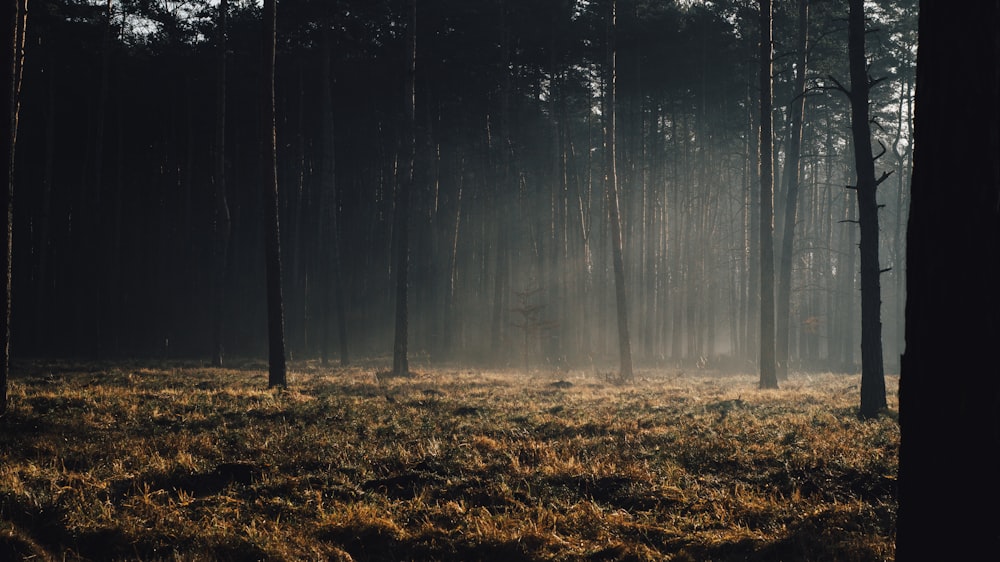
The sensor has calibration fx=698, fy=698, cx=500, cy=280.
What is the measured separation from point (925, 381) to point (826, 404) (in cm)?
1321

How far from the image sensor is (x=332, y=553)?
5.38 metres

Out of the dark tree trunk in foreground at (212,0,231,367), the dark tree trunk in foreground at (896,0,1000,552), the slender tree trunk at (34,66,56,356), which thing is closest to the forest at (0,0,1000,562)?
the dark tree trunk in foreground at (896,0,1000,552)

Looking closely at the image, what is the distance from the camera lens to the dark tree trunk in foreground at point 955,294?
339 centimetres

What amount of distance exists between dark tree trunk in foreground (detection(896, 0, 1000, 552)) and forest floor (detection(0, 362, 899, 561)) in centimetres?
203

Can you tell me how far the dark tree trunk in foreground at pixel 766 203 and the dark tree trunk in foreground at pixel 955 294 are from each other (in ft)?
57.5

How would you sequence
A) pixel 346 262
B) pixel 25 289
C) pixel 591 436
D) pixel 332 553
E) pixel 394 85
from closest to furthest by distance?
pixel 332 553, pixel 591 436, pixel 394 85, pixel 25 289, pixel 346 262

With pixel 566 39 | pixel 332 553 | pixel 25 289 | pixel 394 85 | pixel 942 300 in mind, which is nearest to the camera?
pixel 942 300

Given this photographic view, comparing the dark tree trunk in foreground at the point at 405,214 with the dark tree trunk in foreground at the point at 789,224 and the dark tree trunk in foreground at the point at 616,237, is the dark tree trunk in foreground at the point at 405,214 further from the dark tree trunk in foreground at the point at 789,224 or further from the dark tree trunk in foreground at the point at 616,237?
the dark tree trunk in foreground at the point at 789,224

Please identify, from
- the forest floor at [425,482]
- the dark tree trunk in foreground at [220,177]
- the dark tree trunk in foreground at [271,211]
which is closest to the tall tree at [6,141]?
the forest floor at [425,482]

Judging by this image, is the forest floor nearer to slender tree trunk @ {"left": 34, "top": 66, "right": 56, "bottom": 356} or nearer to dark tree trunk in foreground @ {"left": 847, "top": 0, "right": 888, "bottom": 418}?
dark tree trunk in foreground @ {"left": 847, "top": 0, "right": 888, "bottom": 418}

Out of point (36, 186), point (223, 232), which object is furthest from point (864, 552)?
point (36, 186)

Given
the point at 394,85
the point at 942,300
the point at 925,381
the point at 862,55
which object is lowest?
the point at 925,381

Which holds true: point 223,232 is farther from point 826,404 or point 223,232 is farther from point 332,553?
point 332,553

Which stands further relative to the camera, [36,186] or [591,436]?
[36,186]
